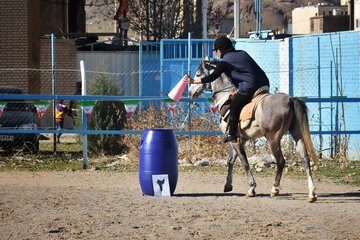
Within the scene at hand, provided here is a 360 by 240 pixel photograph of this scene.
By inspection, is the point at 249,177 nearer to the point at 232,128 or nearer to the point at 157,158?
the point at 232,128

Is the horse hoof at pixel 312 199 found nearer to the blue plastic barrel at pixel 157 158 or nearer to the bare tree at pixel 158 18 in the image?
the blue plastic barrel at pixel 157 158

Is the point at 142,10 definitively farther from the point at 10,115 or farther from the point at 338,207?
the point at 338,207

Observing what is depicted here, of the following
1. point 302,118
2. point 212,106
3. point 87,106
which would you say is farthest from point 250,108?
point 87,106

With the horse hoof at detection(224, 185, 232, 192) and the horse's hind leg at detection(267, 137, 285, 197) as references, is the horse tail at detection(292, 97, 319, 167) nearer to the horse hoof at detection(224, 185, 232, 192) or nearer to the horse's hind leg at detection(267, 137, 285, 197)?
the horse's hind leg at detection(267, 137, 285, 197)

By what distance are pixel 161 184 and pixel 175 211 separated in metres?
1.68

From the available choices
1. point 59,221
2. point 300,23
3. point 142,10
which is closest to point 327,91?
point 59,221

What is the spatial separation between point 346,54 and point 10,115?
25.5 ft

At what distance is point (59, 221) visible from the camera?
1181 centimetres

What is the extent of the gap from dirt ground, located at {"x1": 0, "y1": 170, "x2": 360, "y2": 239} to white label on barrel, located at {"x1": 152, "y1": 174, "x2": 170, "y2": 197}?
23 centimetres

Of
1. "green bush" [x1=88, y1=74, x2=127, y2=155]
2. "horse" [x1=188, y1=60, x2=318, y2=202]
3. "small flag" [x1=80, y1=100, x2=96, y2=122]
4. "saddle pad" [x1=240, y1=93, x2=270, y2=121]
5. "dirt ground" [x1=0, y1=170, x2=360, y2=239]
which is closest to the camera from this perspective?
"dirt ground" [x1=0, y1=170, x2=360, y2=239]

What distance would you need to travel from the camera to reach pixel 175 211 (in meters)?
12.7

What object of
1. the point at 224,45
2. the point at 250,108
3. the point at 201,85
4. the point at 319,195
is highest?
the point at 224,45

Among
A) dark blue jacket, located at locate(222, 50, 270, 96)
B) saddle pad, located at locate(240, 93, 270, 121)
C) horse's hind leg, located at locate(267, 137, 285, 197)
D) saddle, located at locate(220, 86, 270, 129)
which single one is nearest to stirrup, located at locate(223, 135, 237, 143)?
saddle, located at locate(220, 86, 270, 129)

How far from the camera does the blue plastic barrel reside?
563 inches
